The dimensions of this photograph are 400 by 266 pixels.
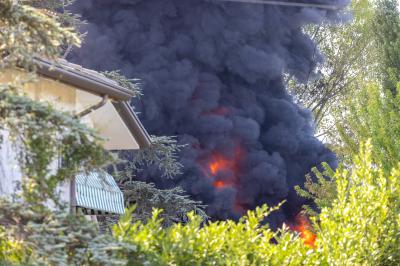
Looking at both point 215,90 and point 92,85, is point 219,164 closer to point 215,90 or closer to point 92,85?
point 215,90

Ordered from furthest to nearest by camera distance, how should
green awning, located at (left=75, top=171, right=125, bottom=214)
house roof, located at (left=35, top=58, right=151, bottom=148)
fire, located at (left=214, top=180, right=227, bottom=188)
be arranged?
1. fire, located at (left=214, top=180, right=227, bottom=188)
2. green awning, located at (left=75, top=171, right=125, bottom=214)
3. house roof, located at (left=35, top=58, right=151, bottom=148)

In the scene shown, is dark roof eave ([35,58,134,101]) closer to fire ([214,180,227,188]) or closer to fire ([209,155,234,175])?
fire ([214,180,227,188])

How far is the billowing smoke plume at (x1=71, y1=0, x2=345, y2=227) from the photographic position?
2561cm

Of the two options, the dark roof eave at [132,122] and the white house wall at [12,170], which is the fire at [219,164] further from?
the white house wall at [12,170]

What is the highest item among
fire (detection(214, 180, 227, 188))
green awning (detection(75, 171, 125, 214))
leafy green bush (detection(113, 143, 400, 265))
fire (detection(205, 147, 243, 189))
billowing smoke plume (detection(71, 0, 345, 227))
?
billowing smoke plume (detection(71, 0, 345, 227))

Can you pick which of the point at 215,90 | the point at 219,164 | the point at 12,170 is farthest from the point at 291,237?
the point at 215,90

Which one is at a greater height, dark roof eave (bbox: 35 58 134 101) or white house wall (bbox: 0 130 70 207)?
dark roof eave (bbox: 35 58 134 101)

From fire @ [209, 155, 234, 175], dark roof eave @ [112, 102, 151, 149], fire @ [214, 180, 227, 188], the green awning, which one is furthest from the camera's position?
fire @ [209, 155, 234, 175]

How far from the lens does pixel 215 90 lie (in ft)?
88.5

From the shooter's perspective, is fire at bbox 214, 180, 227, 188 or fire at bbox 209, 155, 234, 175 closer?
fire at bbox 214, 180, 227, 188

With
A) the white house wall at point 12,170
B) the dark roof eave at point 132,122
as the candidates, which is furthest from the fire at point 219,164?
the white house wall at point 12,170

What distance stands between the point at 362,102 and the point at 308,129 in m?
10.3

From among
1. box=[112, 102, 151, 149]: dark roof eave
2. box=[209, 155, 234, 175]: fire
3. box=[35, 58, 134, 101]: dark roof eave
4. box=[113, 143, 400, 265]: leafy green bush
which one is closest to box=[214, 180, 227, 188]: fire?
box=[209, 155, 234, 175]: fire

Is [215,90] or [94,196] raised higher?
[215,90]
